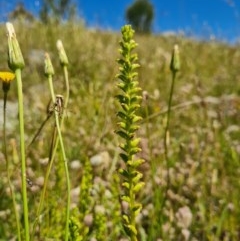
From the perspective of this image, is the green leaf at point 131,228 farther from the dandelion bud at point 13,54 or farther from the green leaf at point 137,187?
the dandelion bud at point 13,54

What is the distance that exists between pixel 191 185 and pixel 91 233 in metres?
0.52

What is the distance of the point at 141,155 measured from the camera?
1.70m

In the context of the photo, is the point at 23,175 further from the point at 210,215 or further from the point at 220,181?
the point at 220,181

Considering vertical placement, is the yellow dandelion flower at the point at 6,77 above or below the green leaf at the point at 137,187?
above

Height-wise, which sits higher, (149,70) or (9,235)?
(149,70)

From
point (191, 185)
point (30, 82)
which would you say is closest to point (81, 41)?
point (30, 82)

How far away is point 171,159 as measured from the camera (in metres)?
2.25

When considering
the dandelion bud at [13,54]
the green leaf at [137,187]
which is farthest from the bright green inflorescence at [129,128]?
the dandelion bud at [13,54]

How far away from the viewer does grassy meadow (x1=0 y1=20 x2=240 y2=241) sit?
1398mm

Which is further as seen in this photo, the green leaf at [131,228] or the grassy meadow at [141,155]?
the grassy meadow at [141,155]

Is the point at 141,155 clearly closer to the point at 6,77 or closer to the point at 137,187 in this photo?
the point at 6,77

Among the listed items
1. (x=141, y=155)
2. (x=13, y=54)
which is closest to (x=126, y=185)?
(x=13, y=54)

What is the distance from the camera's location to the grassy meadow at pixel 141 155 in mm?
1398

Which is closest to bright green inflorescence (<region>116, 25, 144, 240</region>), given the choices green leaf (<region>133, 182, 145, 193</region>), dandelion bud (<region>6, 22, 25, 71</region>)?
green leaf (<region>133, 182, 145, 193</region>)
